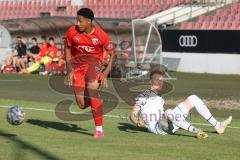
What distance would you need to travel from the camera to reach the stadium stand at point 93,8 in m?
39.6

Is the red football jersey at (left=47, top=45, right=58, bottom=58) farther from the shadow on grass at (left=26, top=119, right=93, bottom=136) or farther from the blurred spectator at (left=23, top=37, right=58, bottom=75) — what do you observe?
the shadow on grass at (left=26, top=119, right=93, bottom=136)

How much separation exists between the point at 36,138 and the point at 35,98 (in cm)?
906

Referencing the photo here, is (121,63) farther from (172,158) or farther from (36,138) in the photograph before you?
(172,158)

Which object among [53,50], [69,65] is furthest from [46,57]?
[69,65]

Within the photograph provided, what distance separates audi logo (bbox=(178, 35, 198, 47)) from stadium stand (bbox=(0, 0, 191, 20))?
571 centimetres

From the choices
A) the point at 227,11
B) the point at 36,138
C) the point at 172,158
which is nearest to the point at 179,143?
the point at 172,158

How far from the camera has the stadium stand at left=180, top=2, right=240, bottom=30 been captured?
113 feet

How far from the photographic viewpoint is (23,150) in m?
9.62

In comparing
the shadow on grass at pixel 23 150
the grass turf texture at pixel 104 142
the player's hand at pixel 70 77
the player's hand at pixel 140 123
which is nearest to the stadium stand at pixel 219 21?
the grass turf texture at pixel 104 142

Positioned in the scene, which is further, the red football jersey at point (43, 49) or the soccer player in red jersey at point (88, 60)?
the red football jersey at point (43, 49)

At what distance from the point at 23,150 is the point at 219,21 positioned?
26617 mm

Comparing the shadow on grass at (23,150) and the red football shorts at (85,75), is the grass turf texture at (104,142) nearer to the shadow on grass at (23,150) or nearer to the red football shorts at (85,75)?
the shadow on grass at (23,150)

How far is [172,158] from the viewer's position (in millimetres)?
9008

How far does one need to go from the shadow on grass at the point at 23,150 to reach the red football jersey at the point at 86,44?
1.65 metres
